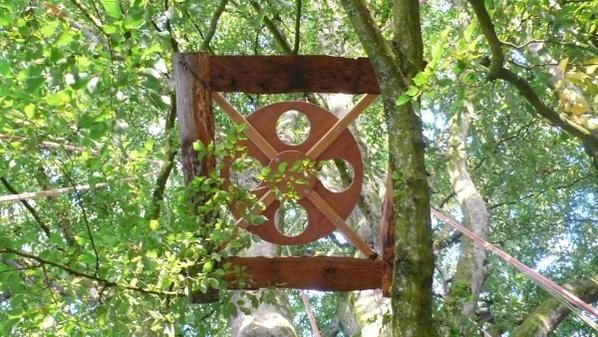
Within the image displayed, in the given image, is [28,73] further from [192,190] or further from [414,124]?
[414,124]

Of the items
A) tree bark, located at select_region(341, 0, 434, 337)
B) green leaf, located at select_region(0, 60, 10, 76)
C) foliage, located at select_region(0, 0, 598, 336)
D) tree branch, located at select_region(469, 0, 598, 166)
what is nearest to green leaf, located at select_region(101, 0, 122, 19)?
foliage, located at select_region(0, 0, 598, 336)

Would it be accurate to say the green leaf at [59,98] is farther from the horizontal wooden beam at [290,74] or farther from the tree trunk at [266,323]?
the tree trunk at [266,323]

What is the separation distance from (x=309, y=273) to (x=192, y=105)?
63 cm

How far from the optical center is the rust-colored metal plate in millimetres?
2203

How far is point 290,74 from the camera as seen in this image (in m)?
2.13

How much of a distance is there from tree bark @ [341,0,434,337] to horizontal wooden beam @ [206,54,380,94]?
0.24 meters

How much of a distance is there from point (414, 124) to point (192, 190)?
2.09 feet

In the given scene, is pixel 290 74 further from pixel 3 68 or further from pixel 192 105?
pixel 3 68

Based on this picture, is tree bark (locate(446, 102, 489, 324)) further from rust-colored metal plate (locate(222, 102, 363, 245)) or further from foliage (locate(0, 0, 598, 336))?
rust-colored metal plate (locate(222, 102, 363, 245))

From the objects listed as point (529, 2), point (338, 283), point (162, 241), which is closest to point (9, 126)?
point (162, 241)

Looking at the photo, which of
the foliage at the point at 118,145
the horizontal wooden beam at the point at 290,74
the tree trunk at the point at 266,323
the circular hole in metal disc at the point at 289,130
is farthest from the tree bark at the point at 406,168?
the circular hole in metal disc at the point at 289,130

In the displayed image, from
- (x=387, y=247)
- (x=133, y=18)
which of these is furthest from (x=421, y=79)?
(x=387, y=247)

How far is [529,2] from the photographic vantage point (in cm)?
248

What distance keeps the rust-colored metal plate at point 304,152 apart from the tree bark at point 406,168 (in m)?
0.41
